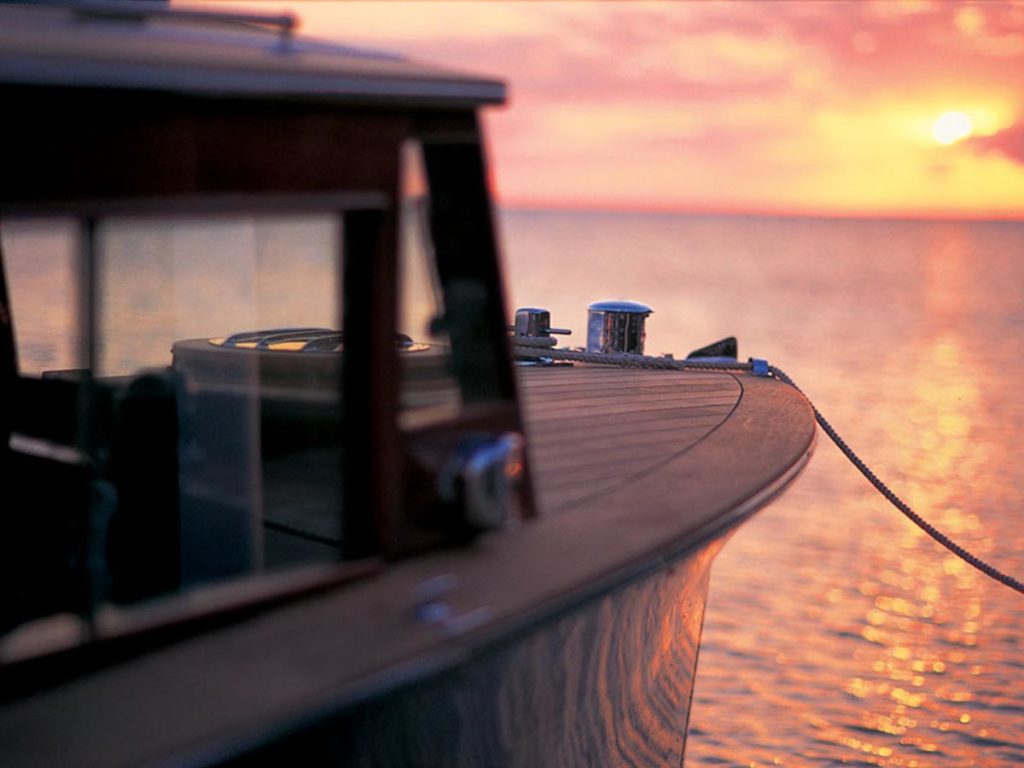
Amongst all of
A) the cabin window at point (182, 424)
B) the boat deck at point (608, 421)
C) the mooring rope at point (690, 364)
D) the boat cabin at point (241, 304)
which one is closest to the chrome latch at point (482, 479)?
the boat cabin at point (241, 304)

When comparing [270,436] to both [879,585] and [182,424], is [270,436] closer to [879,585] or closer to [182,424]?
[182,424]

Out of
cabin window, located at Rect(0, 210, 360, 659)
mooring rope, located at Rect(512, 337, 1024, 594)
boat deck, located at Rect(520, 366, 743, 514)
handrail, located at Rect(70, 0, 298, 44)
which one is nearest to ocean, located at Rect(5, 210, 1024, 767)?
cabin window, located at Rect(0, 210, 360, 659)

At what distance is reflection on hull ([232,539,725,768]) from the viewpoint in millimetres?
2916

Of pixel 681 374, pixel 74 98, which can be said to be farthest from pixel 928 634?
pixel 74 98

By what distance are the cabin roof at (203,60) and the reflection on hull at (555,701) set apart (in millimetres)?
1280

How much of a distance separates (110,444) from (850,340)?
141ft

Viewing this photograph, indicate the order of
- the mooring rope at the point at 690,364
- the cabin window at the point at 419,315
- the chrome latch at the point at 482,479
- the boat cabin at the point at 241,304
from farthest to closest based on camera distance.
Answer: the mooring rope at the point at 690,364 < the chrome latch at the point at 482,479 < the cabin window at the point at 419,315 < the boat cabin at the point at 241,304

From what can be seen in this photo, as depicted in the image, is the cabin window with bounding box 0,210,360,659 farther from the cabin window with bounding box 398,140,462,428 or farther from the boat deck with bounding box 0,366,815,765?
the boat deck with bounding box 0,366,815,765

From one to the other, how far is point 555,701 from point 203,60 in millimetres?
1965

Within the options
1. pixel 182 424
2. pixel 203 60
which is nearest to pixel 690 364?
pixel 182 424

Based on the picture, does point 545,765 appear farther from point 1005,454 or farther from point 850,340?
point 850,340

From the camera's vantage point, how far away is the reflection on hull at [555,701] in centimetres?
292

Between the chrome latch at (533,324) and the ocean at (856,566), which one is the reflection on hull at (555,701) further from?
the chrome latch at (533,324)

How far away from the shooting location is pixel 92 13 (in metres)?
3.34
